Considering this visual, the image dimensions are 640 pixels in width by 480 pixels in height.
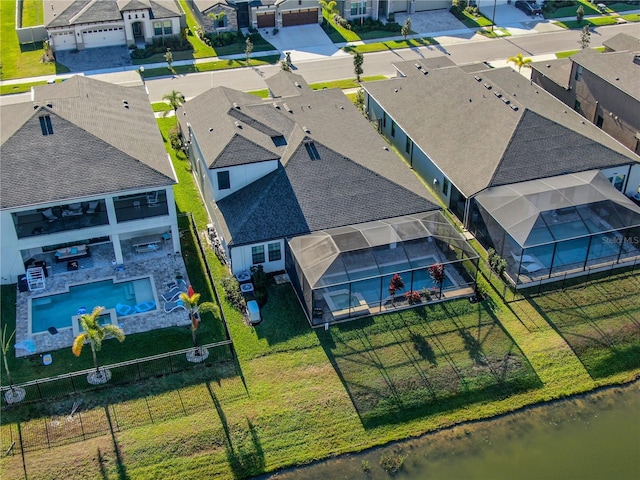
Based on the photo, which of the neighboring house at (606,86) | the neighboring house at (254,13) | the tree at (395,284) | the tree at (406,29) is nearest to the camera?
the tree at (395,284)

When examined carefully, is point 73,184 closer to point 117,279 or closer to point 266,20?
point 117,279

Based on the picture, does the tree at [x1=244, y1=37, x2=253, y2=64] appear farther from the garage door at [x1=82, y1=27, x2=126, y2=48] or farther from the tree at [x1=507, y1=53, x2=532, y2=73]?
the tree at [x1=507, y1=53, x2=532, y2=73]

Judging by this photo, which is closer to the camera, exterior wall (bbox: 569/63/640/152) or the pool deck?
the pool deck

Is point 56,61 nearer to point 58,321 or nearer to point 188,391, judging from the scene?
point 58,321

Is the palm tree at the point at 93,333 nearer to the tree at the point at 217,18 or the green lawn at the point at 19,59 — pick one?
the green lawn at the point at 19,59

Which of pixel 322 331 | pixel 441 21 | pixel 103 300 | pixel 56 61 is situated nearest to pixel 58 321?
pixel 103 300

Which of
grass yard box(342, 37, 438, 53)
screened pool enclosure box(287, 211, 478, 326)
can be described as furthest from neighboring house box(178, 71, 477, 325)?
grass yard box(342, 37, 438, 53)

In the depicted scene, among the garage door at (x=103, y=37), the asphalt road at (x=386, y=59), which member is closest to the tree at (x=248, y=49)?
the asphalt road at (x=386, y=59)
